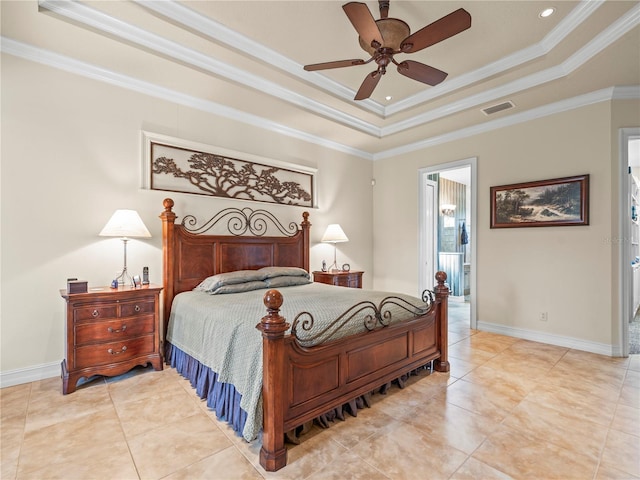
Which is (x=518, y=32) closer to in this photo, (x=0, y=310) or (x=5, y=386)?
(x=0, y=310)

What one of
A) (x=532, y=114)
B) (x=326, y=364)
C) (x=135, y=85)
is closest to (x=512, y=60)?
(x=532, y=114)

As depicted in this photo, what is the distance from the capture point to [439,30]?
211 centimetres

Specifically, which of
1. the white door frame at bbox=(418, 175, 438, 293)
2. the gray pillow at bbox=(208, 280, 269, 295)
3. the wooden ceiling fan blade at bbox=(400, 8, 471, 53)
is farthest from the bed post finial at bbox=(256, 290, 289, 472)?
the white door frame at bbox=(418, 175, 438, 293)

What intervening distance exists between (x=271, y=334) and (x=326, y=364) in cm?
55

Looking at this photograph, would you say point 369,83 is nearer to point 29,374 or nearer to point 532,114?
point 532,114

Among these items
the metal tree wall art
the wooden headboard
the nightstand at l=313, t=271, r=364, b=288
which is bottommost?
the nightstand at l=313, t=271, r=364, b=288

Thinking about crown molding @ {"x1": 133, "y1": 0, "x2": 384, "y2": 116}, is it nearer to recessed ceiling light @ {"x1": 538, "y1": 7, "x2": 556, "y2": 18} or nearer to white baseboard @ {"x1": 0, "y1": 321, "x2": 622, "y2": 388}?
recessed ceiling light @ {"x1": 538, "y1": 7, "x2": 556, "y2": 18}

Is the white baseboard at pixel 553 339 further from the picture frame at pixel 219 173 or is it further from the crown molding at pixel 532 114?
the picture frame at pixel 219 173

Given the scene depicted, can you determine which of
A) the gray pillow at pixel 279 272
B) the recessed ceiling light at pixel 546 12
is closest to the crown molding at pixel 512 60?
the recessed ceiling light at pixel 546 12

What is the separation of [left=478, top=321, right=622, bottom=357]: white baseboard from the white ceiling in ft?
8.90

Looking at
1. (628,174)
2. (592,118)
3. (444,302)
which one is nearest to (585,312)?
(628,174)

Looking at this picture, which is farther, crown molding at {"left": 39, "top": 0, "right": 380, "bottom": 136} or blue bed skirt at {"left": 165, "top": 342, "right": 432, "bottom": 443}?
crown molding at {"left": 39, "top": 0, "right": 380, "bottom": 136}

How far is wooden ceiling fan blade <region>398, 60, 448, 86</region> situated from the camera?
2461 millimetres

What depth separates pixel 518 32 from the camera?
277 centimetres
